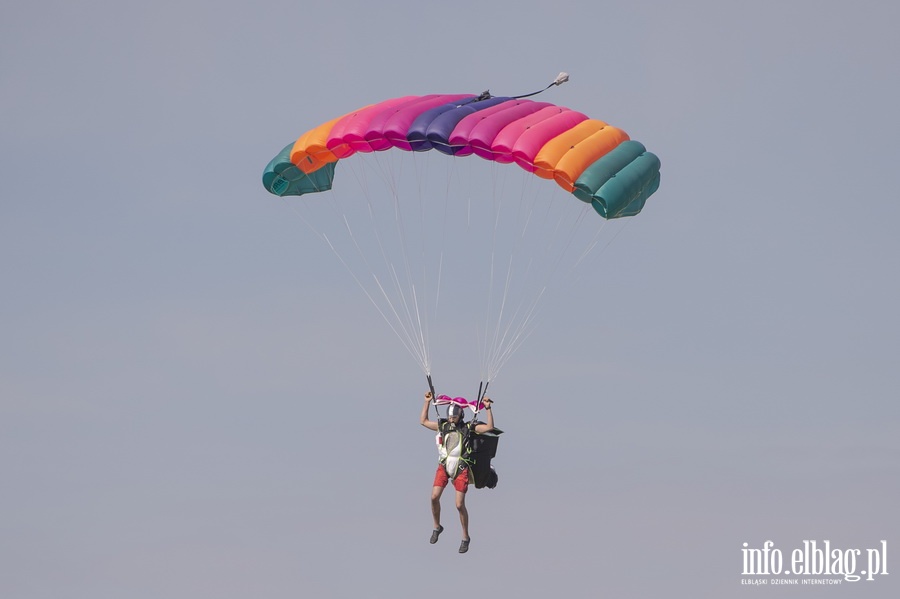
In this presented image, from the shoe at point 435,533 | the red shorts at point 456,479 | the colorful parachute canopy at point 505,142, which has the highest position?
the colorful parachute canopy at point 505,142

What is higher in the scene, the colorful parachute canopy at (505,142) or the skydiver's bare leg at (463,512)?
the colorful parachute canopy at (505,142)

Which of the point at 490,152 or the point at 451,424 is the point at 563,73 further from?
the point at 451,424

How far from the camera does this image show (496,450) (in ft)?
88.9

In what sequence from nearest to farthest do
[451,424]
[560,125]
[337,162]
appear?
[451,424], [560,125], [337,162]

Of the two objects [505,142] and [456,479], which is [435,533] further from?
[505,142]

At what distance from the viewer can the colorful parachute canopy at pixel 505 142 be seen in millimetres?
27734

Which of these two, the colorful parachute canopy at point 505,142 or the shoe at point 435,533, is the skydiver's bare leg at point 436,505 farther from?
the colorful parachute canopy at point 505,142

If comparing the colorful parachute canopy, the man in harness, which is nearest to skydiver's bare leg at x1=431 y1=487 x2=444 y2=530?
the man in harness

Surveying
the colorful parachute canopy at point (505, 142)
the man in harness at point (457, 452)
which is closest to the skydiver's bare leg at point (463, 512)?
the man in harness at point (457, 452)

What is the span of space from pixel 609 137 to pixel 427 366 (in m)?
4.73

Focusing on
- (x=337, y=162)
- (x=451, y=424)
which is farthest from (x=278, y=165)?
(x=451, y=424)

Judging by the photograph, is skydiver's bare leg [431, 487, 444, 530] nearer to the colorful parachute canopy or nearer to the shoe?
the shoe

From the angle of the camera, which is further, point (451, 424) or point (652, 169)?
point (652, 169)

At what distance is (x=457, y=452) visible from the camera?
26.9 meters
